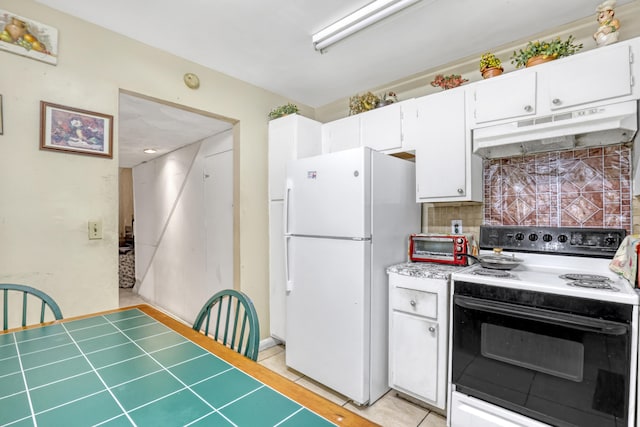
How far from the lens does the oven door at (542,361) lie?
1327 mm

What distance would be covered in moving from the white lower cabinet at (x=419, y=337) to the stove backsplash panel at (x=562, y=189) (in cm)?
82

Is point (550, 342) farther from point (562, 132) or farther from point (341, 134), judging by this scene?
point (341, 134)

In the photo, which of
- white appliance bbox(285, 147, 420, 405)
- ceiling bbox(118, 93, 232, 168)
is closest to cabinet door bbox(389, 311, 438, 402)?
white appliance bbox(285, 147, 420, 405)

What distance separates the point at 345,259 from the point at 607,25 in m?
1.95

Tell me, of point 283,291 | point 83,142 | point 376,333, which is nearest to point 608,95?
point 376,333

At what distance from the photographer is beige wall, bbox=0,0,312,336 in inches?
66.1

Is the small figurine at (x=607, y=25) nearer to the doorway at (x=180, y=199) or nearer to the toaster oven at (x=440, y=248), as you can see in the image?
the toaster oven at (x=440, y=248)

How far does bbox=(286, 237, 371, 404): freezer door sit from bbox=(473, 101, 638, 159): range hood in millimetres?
1041

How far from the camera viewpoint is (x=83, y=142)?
190cm

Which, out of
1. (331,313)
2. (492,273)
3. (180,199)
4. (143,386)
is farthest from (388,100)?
(180,199)

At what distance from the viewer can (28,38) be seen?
5.65 ft

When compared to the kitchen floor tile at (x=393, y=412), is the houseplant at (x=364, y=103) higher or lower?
higher

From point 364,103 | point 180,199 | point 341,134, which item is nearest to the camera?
point 364,103

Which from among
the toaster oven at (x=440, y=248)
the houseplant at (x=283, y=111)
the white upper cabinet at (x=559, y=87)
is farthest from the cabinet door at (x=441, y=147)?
the houseplant at (x=283, y=111)
